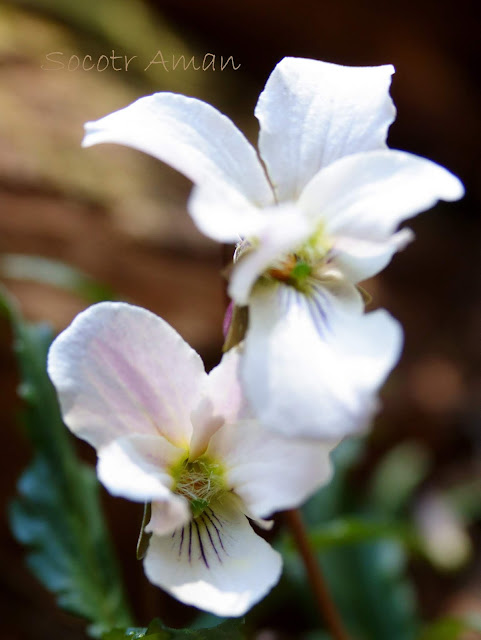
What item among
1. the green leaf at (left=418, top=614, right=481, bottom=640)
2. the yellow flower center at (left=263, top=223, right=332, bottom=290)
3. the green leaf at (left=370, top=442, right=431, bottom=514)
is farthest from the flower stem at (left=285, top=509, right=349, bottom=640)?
the green leaf at (left=370, top=442, right=431, bottom=514)

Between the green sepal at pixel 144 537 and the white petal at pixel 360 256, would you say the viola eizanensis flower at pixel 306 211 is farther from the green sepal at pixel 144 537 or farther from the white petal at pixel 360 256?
the green sepal at pixel 144 537

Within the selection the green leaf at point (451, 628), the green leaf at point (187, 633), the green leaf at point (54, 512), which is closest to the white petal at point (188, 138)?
the green leaf at point (187, 633)

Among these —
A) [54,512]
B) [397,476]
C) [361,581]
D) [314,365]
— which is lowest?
[361,581]

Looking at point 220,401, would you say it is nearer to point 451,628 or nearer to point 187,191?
point 451,628

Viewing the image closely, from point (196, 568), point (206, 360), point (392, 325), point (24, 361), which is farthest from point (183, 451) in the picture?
point (206, 360)

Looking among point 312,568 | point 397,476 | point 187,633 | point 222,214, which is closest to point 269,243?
point 222,214
